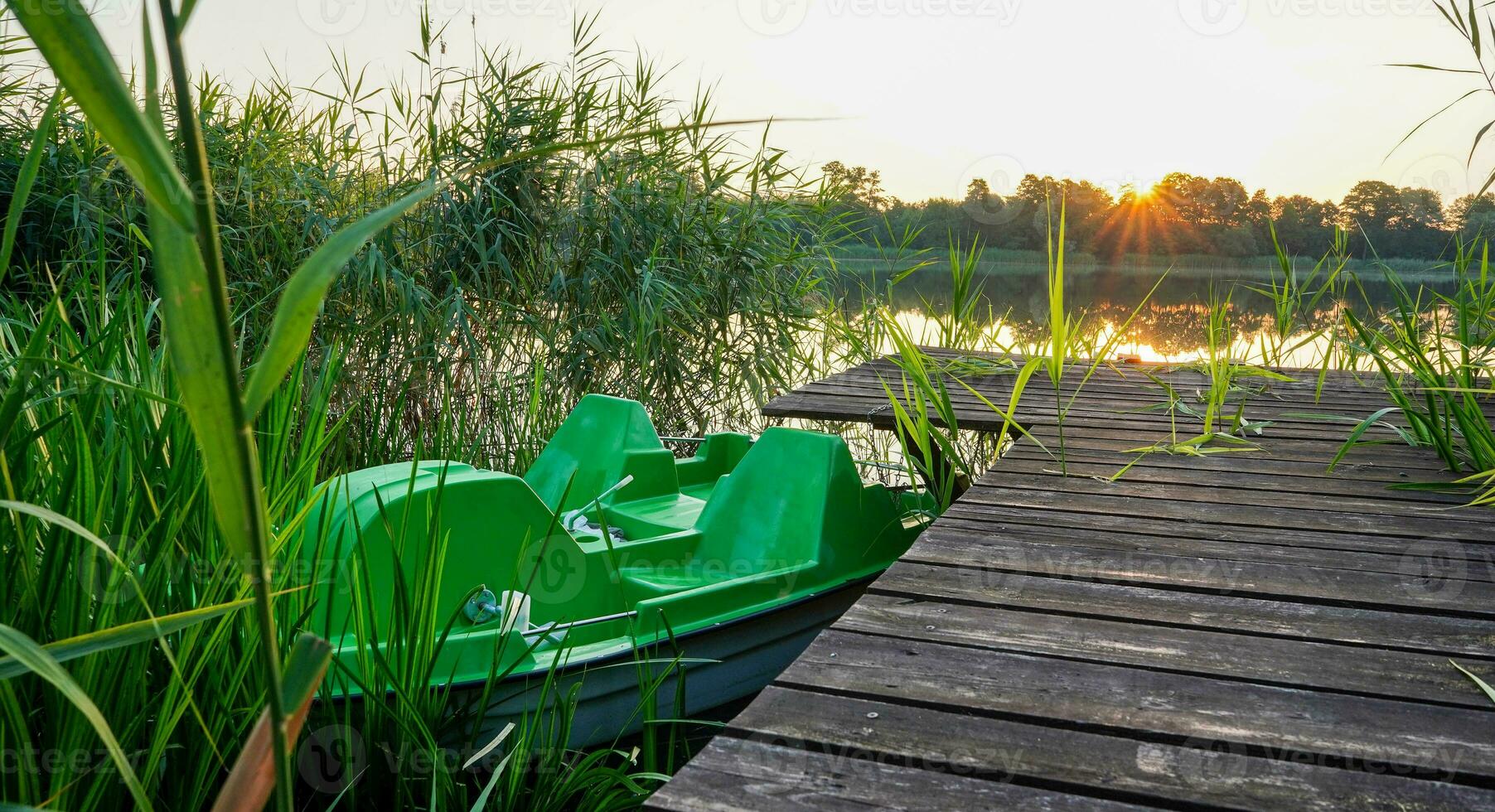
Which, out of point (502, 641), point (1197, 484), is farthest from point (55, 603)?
point (1197, 484)

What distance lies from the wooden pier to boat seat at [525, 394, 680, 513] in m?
1.26

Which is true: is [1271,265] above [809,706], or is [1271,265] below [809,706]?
above

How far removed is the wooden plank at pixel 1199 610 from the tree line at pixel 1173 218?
3.52 feet

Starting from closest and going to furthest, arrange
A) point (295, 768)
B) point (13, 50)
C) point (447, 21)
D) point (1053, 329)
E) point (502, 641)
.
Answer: point (295, 768) → point (502, 641) → point (1053, 329) → point (13, 50) → point (447, 21)

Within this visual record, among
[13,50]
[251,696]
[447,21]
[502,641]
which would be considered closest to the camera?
[251,696]

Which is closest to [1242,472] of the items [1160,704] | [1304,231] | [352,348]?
[1160,704]

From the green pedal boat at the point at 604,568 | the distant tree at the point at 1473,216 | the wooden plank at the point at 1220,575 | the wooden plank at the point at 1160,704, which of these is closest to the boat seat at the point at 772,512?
the green pedal boat at the point at 604,568

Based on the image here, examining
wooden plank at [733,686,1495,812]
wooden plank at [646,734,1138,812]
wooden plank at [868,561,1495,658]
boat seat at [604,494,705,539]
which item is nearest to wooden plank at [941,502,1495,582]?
wooden plank at [868,561,1495,658]

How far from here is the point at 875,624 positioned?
4.93 ft

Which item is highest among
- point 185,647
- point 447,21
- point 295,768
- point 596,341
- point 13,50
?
point 447,21

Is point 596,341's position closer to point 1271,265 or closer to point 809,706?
point 1271,265

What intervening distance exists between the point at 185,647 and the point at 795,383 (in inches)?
161

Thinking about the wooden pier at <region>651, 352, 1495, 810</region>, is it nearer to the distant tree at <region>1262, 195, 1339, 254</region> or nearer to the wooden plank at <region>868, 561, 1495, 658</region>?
the wooden plank at <region>868, 561, 1495, 658</region>

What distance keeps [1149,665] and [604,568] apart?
1448mm
